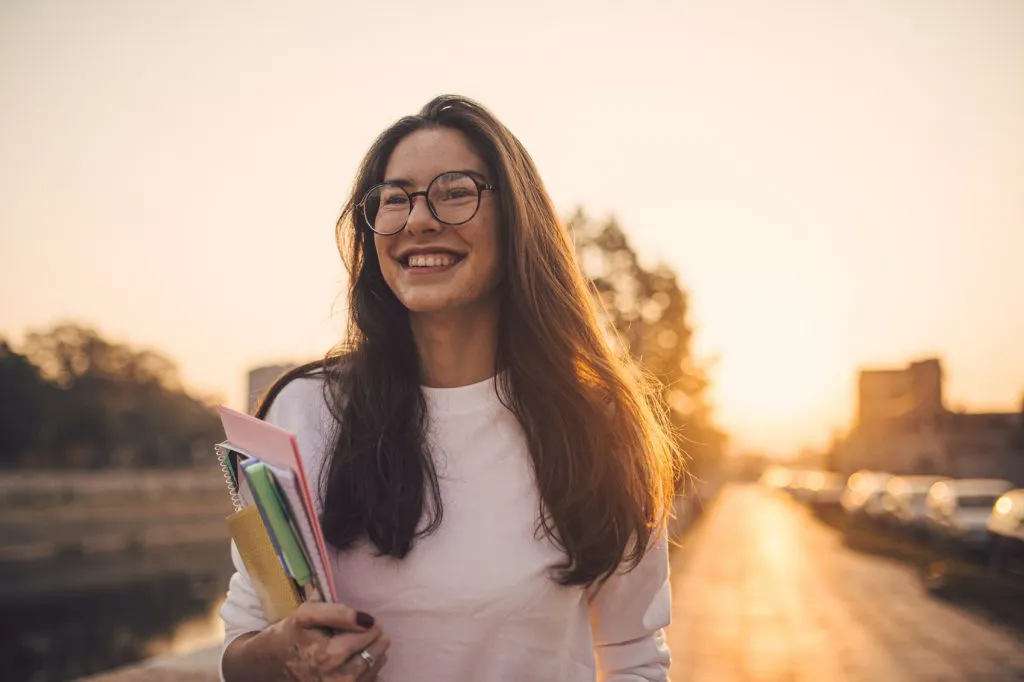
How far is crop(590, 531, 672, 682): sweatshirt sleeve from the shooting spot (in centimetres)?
193

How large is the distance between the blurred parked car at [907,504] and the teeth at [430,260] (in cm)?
2169

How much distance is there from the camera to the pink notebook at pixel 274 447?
144cm

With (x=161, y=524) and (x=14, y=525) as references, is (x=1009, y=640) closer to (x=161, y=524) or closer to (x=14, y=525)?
(x=14, y=525)

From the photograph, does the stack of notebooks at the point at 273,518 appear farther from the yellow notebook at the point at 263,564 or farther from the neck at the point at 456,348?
the neck at the point at 456,348

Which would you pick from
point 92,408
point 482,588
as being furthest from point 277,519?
point 92,408

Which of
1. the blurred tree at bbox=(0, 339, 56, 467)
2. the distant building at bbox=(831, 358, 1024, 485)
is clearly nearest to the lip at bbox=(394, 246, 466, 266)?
the blurred tree at bbox=(0, 339, 56, 467)

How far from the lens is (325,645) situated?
154 cm

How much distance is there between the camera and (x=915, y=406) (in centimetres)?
7075

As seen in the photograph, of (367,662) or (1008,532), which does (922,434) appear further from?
(367,662)

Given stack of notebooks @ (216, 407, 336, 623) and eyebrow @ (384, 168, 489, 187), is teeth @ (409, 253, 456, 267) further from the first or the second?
stack of notebooks @ (216, 407, 336, 623)

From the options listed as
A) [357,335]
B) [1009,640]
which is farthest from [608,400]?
[1009,640]

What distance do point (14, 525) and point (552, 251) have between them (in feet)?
122

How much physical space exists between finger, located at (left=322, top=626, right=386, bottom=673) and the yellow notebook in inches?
A: 4.6

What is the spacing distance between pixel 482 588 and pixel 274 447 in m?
0.53
